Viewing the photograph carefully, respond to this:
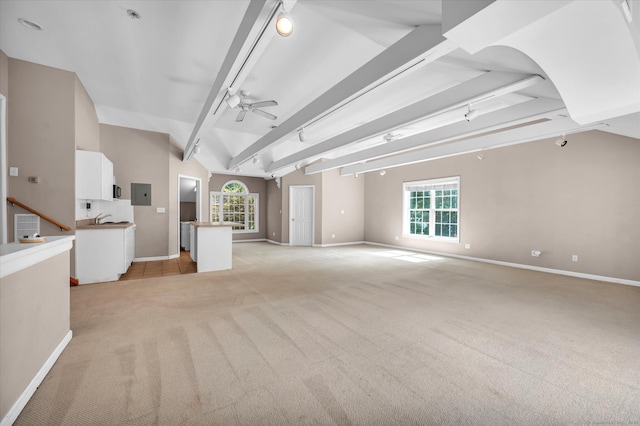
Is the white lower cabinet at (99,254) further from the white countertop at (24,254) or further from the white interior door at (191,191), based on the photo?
the white interior door at (191,191)

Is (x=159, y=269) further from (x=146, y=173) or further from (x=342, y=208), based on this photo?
(x=342, y=208)

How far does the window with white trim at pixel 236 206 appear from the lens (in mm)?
9844

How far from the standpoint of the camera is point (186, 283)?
4.44 metres

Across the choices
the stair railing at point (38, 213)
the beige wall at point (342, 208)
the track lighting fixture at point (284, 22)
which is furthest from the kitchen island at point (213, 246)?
the beige wall at point (342, 208)

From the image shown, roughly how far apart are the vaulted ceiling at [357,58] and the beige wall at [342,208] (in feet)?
12.3

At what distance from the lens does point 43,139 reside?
12.8ft

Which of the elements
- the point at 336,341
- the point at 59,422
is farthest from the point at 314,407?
the point at 59,422

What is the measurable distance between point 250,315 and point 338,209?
6.82 m

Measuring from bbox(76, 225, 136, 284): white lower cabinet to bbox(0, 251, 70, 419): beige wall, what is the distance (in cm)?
246

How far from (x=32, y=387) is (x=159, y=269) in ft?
13.0

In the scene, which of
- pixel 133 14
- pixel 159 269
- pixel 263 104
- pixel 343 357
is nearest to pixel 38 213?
pixel 159 269

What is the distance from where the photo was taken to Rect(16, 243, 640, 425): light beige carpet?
163cm

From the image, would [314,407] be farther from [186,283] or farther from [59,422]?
[186,283]

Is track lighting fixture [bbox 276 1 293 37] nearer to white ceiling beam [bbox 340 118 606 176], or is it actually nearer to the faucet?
white ceiling beam [bbox 340 118 606 176]
